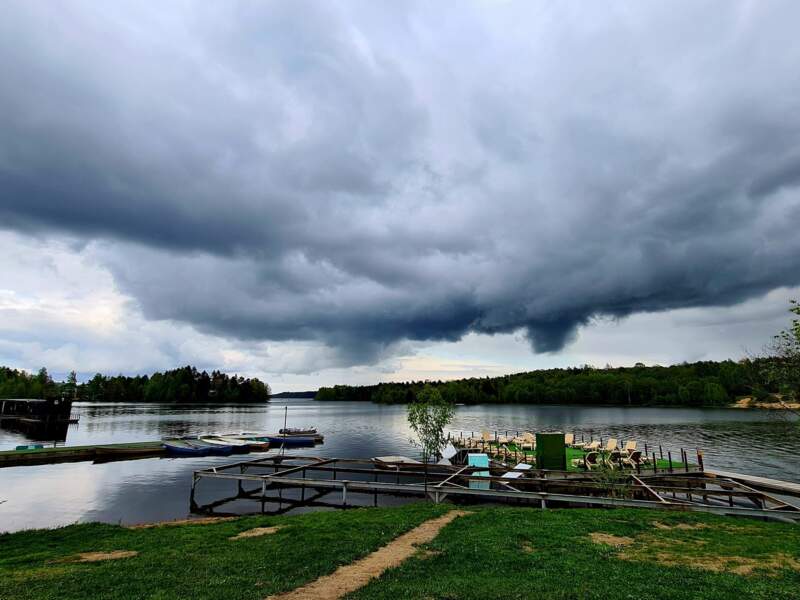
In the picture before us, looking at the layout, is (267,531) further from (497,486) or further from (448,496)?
(497,486)

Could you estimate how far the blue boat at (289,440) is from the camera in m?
72.1

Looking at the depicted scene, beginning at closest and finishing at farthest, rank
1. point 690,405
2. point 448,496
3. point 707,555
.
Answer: point 707,555 < point 448,496 < point 690,405

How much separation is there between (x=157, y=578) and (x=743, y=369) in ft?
66.6

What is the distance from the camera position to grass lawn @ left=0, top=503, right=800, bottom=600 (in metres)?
10.7

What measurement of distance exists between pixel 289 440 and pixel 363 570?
64693 millimetres

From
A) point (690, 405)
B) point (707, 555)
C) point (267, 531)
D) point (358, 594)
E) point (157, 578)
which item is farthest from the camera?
point (690, 405)

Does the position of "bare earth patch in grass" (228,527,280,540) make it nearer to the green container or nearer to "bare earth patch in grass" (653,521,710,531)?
"bare earth patch in grass" (653,521,710,531)

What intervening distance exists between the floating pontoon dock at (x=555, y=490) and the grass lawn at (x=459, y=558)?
3.47m

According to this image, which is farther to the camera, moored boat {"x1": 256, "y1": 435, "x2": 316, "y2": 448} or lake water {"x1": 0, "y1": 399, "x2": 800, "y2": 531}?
moored boat {"x1": 256, "y1": 435, "x2": 316, "y2": 448}

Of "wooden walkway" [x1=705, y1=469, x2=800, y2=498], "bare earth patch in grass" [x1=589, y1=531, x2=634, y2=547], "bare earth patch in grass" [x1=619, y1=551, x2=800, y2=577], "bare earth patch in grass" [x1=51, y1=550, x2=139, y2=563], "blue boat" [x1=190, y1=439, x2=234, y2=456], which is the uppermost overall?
"bare earth patch in grass" [x1=619, y1=551, x2=800, y2=577]

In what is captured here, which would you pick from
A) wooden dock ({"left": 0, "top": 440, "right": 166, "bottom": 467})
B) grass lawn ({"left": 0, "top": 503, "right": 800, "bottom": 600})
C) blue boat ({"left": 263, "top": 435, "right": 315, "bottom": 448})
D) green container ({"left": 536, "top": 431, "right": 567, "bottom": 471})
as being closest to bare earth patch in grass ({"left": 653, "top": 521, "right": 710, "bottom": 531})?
grass lawn ({"left": 0, "top": 503, "right": 800, "bottom": 600})

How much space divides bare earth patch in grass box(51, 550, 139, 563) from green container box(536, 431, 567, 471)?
25347mm

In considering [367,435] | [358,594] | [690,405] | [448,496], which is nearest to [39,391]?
[367,435]

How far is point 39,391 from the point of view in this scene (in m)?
197
